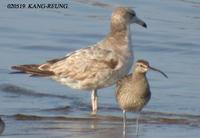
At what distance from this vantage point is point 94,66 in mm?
12820

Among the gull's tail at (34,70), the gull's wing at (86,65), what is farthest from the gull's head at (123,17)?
the gull's tail at (34,70)

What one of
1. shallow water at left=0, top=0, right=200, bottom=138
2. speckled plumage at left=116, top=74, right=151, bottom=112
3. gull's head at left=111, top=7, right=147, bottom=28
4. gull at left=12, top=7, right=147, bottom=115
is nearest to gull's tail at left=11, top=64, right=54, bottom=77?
gull at left=12, top=7, right=147, bottom=115

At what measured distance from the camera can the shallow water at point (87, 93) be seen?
11578mm

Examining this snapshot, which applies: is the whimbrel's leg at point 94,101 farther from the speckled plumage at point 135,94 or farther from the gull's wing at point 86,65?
the speckled plumage at point 135,94

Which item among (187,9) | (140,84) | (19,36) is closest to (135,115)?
(140,84)

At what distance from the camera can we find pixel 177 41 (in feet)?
57.0

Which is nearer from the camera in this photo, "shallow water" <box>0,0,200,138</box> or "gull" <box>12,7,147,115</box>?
"shallow water" <box>0,0,200,138</box>

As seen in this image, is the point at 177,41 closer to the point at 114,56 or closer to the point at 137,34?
the point at 137,34

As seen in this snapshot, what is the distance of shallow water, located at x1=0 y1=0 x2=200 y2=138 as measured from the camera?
11578 mm

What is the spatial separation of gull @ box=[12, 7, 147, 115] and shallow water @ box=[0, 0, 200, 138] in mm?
365

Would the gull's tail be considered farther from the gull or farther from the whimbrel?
the whimbrel

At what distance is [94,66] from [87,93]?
4.31 ft

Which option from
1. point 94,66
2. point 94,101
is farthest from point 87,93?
point 94,66

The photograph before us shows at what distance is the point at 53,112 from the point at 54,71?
0.64m
